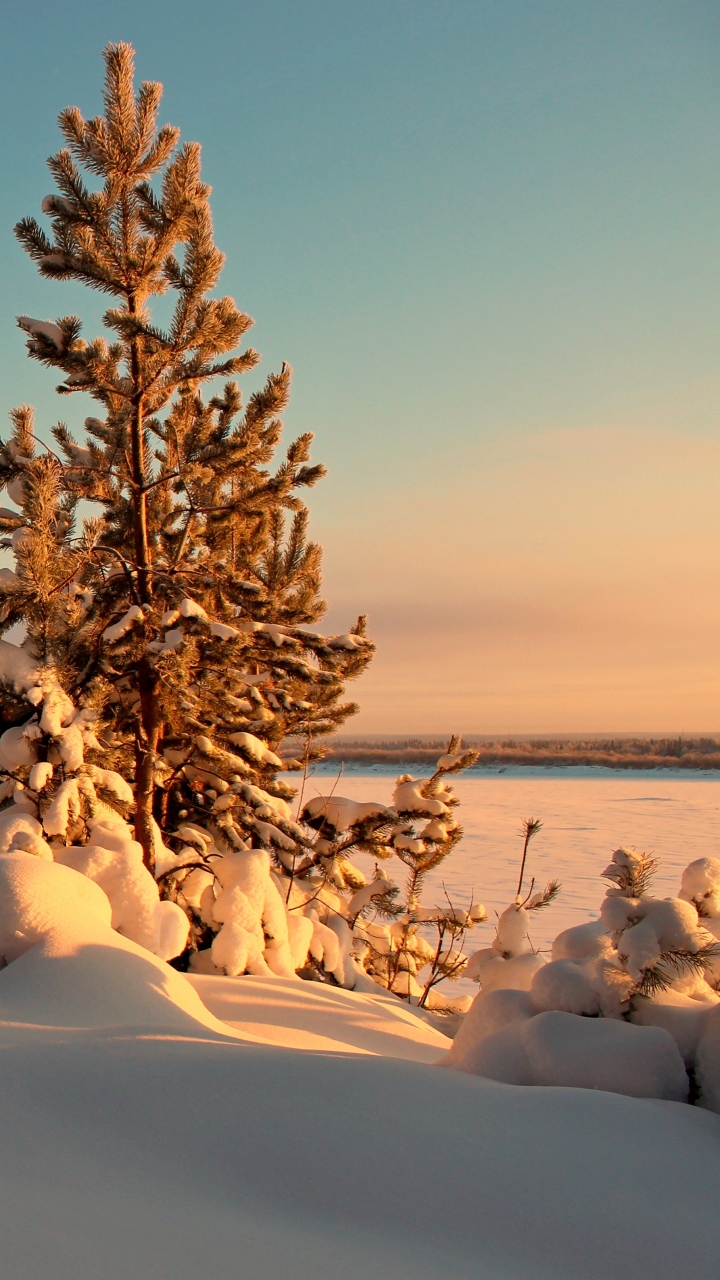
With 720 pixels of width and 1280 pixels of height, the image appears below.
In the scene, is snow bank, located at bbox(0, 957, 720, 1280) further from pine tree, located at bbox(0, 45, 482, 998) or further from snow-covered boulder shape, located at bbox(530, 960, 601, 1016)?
pine tree, located at bbox(0, 45, 482, 998)

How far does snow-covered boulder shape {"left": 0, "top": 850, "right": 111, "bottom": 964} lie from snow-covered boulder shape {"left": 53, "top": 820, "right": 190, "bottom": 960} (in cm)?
44

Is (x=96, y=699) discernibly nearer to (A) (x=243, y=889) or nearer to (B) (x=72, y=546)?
(B) (x=72, y=546)

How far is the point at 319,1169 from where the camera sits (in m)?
1.80

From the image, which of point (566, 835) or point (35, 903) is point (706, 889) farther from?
point (566, 835)

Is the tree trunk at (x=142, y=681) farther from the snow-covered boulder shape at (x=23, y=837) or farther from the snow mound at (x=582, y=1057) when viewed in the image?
the snow mound at (x=582, y=1057)

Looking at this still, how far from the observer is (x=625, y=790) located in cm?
2534

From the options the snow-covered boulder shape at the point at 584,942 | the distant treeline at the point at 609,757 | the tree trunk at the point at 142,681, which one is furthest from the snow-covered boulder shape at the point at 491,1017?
the distant treeline at the point at 609,757

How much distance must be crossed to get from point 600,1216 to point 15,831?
335 cm

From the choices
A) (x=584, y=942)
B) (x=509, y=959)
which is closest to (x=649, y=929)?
(x=584, y=942)

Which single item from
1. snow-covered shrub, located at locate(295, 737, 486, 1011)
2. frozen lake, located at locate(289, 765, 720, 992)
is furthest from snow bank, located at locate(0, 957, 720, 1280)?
frozen lake, located at locate(289, 765, 720, 992)

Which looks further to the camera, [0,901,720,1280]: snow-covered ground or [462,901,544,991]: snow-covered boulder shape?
[462,901,544,991]: snow-covered boulder shape

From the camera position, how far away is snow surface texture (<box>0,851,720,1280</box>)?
1.50 m

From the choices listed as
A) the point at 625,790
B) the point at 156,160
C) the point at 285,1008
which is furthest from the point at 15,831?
the point at 625,790

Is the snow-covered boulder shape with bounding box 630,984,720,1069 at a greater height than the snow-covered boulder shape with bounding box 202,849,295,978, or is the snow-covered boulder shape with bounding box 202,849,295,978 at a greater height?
the snow-covered boulder shape with bounding box 630,984,720,1069
